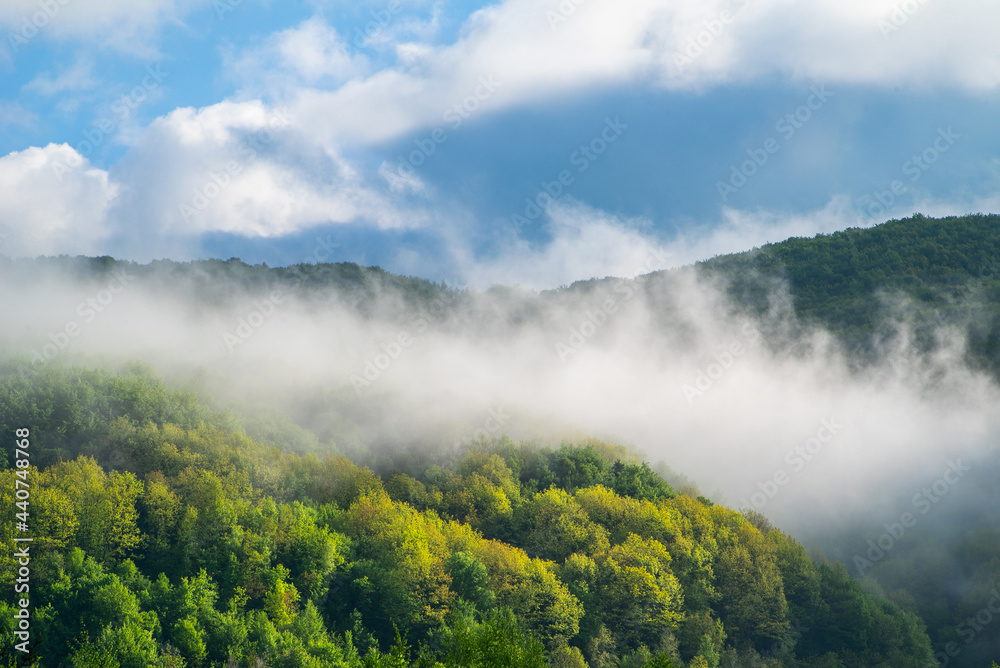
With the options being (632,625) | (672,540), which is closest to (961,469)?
(672,540)

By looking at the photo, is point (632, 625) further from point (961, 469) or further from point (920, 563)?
point (961, 469)

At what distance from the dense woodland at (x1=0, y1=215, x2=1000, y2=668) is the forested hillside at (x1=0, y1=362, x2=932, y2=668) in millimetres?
242

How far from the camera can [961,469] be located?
134 metres

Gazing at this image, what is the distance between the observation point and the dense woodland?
7131cm

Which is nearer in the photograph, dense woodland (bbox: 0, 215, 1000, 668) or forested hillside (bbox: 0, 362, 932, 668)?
forested hillside (bbox: 0, 362, 932, 668)

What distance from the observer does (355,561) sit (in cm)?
8362

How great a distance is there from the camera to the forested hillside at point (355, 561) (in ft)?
231

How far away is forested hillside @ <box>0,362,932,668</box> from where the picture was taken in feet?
231

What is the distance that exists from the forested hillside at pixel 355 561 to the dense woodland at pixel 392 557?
0.24 meters

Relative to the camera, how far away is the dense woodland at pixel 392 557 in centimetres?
7131

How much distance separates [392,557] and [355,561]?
153 inches

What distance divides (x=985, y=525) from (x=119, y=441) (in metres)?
112

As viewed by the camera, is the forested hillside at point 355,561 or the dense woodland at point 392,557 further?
the dense woodland at point 392,557

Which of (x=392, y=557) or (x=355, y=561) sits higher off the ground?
(x=392, y=557)
